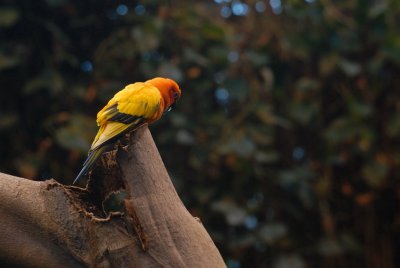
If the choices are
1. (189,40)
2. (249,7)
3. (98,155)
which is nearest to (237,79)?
(189,40)

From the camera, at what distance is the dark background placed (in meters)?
3.12

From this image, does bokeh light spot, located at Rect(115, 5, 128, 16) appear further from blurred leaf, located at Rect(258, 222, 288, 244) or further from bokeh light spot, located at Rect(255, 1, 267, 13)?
blurred leaf, located at Rect(258, 222, 288, 244)

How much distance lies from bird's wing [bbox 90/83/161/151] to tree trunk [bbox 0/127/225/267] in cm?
9

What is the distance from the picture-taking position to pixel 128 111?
4.87 ft

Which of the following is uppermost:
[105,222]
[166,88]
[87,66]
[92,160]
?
[87,66]

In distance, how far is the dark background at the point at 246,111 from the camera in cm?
312

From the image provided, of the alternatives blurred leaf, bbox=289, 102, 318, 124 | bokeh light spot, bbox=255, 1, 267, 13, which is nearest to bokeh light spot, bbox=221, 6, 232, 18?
bokeh light spot, bbox=255, 1, 267, 13

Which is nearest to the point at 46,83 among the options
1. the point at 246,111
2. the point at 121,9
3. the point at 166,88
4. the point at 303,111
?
the point at 121,9

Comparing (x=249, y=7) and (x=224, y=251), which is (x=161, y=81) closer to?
(x=224, y=251)

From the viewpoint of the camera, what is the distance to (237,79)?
329 cm

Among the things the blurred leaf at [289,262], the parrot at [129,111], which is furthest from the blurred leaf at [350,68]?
the parrot at [129,111]

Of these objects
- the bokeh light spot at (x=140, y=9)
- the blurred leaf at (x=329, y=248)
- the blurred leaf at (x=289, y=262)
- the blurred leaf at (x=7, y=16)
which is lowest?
the blurred leaf at (x=289, y=262)

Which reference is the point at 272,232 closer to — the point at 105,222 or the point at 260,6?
the point at 260,6

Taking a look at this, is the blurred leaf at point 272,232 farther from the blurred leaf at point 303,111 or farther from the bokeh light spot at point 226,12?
the bokeh light spot at point 226,12
